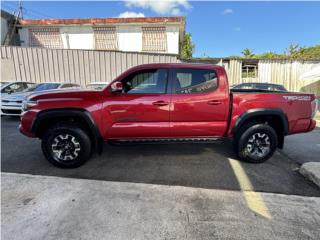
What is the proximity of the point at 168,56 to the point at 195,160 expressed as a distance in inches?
432

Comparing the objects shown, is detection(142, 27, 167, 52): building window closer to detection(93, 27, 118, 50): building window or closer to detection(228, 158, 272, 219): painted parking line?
detection(93, 27, 118, 50): building window

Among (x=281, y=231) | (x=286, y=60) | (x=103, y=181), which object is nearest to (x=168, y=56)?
(x=286, y=60)

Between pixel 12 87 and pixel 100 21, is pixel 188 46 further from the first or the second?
pixel 12 87

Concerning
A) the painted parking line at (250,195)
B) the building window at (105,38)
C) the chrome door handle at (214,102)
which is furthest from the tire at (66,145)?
the building window at (105,38)

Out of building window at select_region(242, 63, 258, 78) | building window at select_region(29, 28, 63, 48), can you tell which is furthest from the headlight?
building window at select_region(242, 63, 258, 78)

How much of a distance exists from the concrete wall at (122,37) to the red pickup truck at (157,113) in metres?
12.7

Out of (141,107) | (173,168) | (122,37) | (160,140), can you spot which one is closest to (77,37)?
(122,37)

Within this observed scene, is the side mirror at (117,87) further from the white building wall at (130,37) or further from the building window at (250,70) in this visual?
the building window at (250,70)

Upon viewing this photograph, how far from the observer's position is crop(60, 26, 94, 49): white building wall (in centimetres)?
1645

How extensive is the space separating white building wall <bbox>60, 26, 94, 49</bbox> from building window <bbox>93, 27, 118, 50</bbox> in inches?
14.7

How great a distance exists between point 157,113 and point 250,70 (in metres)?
14.5

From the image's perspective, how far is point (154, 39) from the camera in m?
16.2

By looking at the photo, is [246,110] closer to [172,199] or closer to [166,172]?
[166,172]

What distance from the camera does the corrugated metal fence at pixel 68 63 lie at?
14438mm
